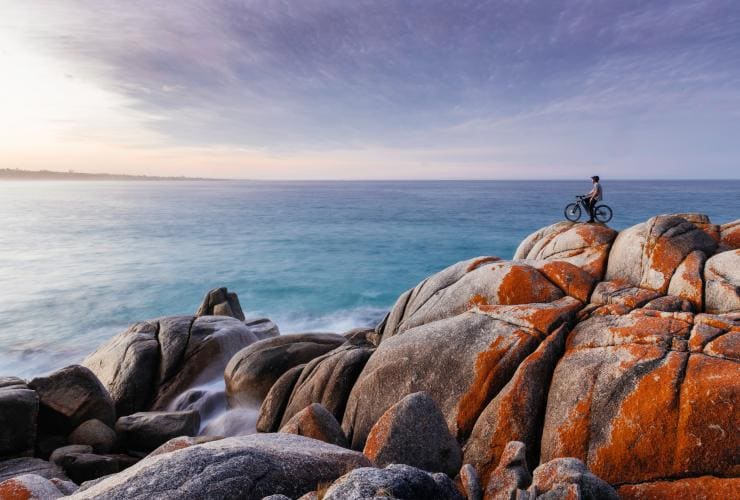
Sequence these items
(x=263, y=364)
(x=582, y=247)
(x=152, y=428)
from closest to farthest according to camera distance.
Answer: (x=152, y=428) → (x=582, y=247) → (x=263, y=364)

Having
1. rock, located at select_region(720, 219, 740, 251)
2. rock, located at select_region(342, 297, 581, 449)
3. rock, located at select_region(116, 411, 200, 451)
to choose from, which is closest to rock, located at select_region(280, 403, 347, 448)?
rock, located at select_region(342, 297, 581, 449)

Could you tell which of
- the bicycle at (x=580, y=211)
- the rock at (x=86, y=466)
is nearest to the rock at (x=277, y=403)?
the rock at (x=86, y=466)

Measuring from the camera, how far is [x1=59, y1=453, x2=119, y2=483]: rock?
35.4 feet

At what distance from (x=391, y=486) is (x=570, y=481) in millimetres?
2588

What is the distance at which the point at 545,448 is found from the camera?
7.53 metres

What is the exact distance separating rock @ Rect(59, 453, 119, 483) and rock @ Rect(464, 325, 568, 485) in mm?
10196

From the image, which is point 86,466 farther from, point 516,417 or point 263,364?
point 516,417

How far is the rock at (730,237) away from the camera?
37.2ft

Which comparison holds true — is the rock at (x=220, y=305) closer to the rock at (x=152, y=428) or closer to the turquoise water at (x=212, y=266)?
the turquoise water at (x=212, y=266)

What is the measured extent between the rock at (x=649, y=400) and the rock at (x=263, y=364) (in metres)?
9.25

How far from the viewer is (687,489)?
606 centimetres

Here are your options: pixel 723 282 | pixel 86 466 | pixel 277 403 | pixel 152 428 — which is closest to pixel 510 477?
pixel 723 282

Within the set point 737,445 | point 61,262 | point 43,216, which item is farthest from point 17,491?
point 43,216

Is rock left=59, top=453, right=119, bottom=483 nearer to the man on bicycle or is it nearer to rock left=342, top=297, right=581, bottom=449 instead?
rock left=342, top=297, right=581, bottom=449
